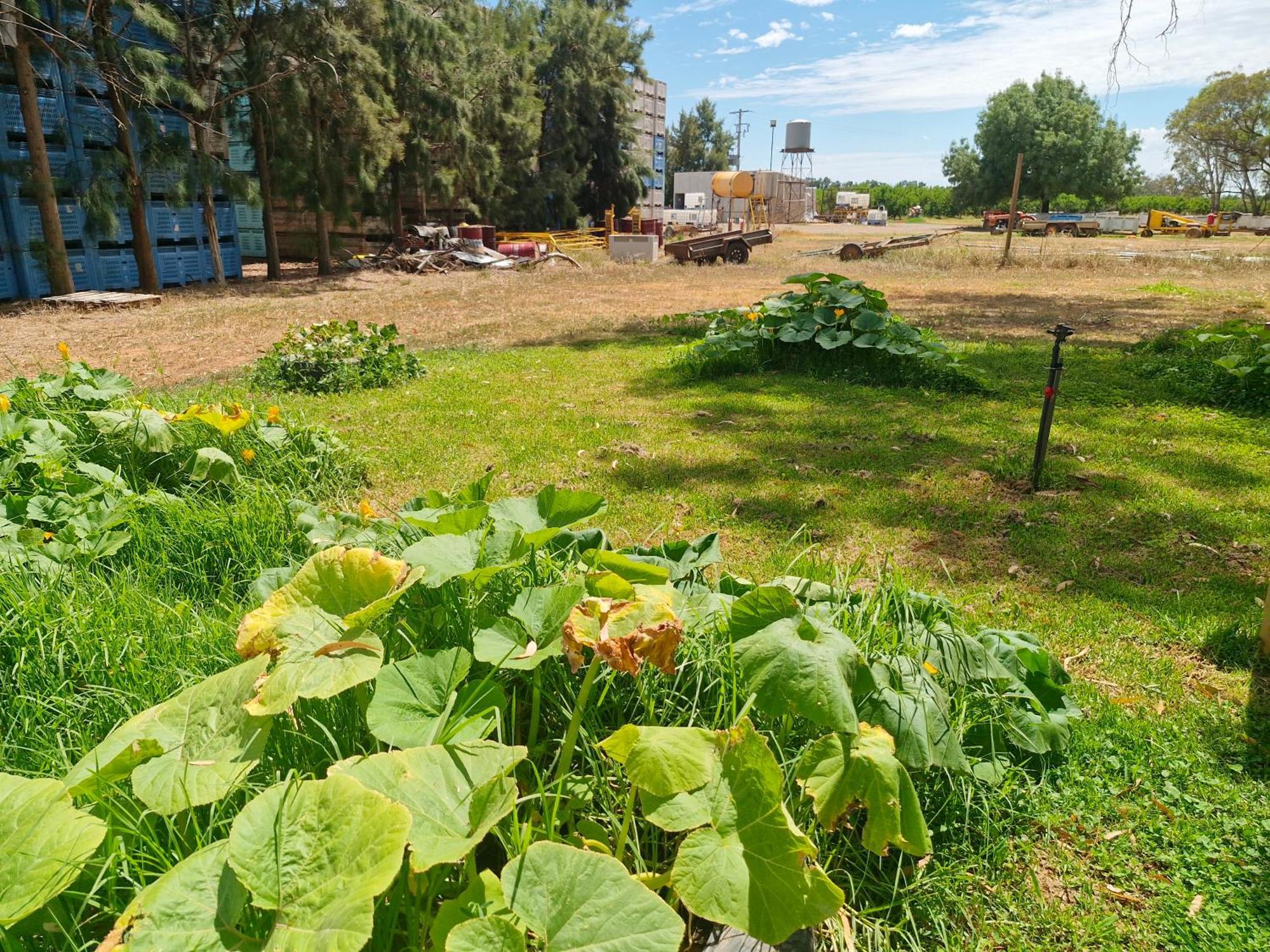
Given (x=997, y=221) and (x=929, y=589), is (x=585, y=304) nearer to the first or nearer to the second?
(x=929, y=589)

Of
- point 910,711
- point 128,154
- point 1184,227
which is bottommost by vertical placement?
point 910,711

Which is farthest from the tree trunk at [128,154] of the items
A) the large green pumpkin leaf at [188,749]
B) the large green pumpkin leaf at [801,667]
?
the large green pumpkin leaf at [801,667]

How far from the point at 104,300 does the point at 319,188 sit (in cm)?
504

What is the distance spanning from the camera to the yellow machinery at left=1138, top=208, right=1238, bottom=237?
41219 millimetres

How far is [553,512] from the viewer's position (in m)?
2.12

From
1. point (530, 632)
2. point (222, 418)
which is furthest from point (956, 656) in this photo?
point (222, 418)

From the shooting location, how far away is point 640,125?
142ft

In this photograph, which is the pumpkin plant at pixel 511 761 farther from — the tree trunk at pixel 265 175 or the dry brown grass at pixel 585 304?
the tree trunk at pixel 265 175

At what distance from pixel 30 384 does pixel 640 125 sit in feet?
142

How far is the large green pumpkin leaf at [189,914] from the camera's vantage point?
1.04m

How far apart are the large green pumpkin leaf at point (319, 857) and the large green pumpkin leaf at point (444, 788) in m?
0.09

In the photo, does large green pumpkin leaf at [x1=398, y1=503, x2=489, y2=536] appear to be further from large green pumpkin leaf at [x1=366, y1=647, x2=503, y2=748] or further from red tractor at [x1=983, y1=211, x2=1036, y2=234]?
red tractor at [x1=983, y1=211, x2=1036, y2=234]

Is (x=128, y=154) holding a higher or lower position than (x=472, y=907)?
higher

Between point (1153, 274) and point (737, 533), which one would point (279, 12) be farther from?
point (1153, 274)
